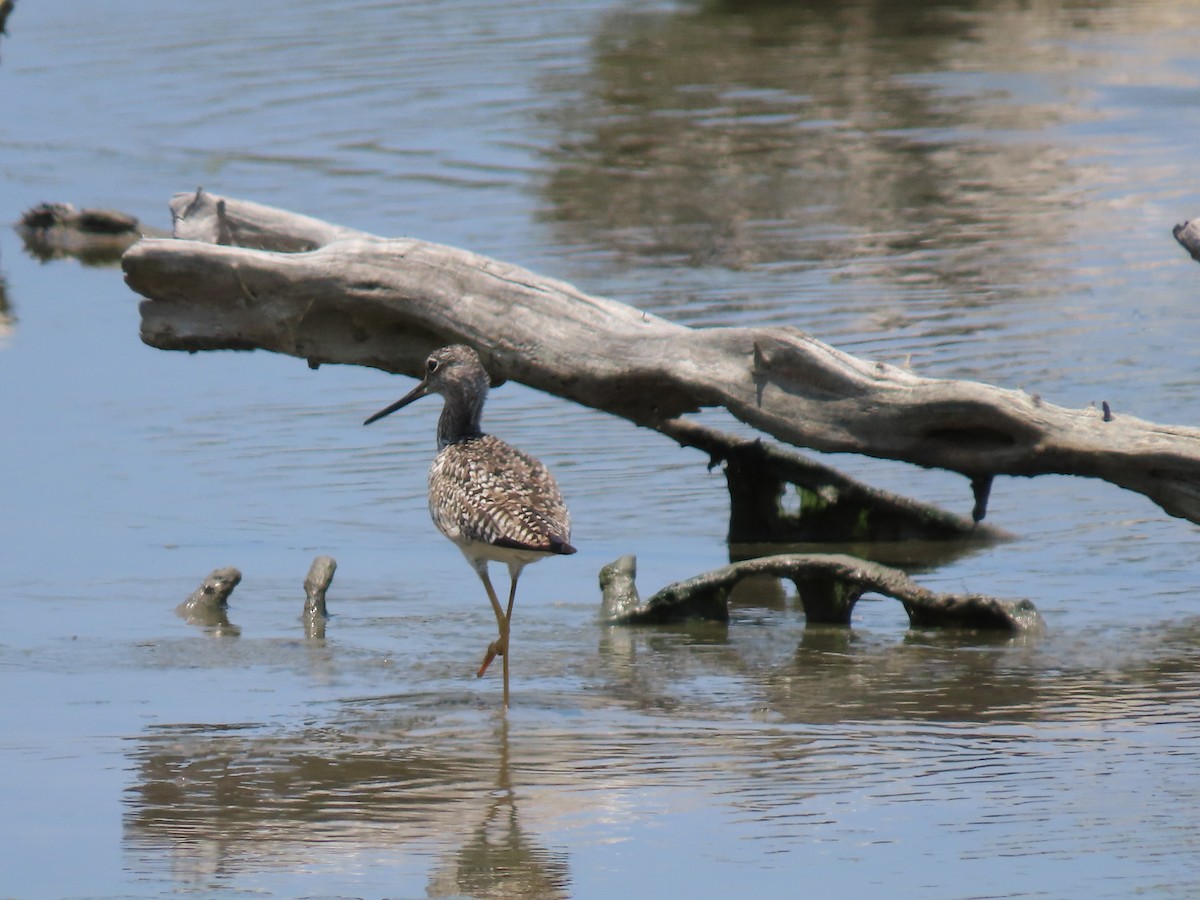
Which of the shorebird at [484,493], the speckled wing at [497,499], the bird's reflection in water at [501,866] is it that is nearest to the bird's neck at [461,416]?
the shorebird at [484,493]

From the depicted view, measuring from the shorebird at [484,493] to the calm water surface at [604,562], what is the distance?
451 mm

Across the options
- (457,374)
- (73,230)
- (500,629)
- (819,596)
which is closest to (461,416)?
(457,374)

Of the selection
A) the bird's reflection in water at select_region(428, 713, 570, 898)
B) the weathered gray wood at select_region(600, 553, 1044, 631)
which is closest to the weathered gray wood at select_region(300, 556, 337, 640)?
the weathered gray wood at select_region(600, 553, 1044, 631)

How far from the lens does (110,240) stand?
18.2 metres

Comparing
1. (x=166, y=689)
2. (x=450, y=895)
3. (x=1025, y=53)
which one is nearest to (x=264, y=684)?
(x=166, y=689)

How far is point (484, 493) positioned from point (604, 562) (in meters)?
1.77

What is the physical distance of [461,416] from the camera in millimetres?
8289

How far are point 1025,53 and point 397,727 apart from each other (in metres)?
21.8

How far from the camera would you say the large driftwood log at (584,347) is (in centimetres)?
793

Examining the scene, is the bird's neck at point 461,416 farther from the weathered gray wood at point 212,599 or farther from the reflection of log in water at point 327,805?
the reflection of log in water at point 327,805

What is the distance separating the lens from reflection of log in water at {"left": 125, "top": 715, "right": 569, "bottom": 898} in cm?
564

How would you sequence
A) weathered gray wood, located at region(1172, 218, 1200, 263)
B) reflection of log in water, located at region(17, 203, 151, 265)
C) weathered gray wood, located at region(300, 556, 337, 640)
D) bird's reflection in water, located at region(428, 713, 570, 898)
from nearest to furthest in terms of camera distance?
bird's reflection in water, located at region(428, 713, 570, 898), weathered gray wood, located at region(1172, 218, 1200, 263), weathered gray wood, located at region(300, 556, 337, 640), reflection of log in water, located at region(17, 203, 151, 265)

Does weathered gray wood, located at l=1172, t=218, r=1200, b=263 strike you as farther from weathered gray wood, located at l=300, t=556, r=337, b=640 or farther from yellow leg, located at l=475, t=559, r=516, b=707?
weathered gray wood, located at l=300, t=556, r=337, b=640

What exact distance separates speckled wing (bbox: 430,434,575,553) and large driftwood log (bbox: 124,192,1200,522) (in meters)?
0.78
